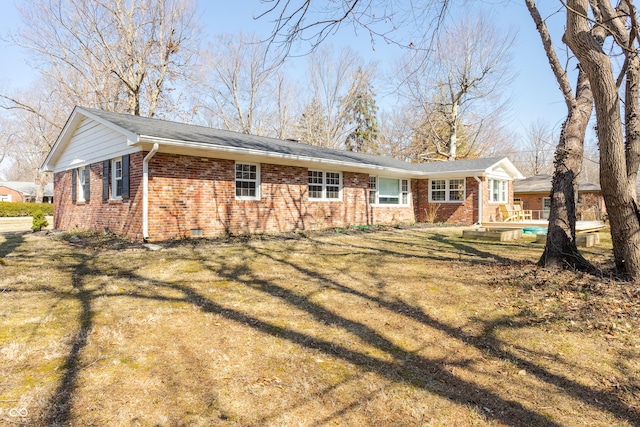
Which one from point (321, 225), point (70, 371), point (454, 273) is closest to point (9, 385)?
point (70, 371)

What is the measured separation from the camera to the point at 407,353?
10.5ft

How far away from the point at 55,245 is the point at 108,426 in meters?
9.21

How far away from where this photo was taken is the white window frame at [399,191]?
1587 centimetres

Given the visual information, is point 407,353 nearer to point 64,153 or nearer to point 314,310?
point 314,310

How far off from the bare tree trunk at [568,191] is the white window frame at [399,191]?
9854 mm

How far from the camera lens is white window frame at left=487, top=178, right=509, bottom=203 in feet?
57.3

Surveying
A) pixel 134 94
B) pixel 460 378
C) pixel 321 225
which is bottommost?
pixel 460 378

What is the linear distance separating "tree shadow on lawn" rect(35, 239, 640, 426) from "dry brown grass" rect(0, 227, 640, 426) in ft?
0.05

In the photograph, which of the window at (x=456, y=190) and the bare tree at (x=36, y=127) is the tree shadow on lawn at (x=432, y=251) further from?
the bare tree at (x=36, y=127)

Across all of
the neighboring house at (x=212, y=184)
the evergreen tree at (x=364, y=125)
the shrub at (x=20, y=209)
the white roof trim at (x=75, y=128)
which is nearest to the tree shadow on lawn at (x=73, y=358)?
the neighboring house at (x=212, y=184)

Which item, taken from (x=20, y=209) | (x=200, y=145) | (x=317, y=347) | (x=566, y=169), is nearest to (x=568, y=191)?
(x=566, y=169)

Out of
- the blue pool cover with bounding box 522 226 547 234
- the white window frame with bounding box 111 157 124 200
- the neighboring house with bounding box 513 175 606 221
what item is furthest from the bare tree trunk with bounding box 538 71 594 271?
the neighboring house with bounding box 513 175 606 221

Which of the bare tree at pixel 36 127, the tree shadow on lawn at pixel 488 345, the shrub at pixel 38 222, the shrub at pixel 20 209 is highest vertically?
the bare tree at pixel 36 127

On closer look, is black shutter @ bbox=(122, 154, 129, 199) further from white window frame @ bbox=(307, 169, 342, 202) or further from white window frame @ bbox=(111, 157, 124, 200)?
white window frame @ bbox=(307, 169, 342, 202)
